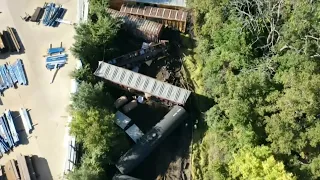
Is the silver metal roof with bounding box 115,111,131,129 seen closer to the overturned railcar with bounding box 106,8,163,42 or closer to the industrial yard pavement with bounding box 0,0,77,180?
the industrial yard pavement with bounding box 0,0,77,180

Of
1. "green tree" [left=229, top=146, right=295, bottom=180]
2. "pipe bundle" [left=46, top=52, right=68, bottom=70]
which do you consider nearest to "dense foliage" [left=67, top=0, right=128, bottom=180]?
"pipe bundle" [left=46, top=52, right=68, bottom=70]

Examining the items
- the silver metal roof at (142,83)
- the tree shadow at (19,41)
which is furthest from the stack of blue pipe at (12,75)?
the silver metal roof at (142,83)

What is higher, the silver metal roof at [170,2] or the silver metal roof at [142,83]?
the silver metal roof at [170,2]

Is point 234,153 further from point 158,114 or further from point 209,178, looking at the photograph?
point 158,114

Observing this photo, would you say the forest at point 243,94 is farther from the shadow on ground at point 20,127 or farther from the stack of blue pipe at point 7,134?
the stack of blue pipe at point 7,134

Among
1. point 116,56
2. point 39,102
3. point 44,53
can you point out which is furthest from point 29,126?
point 116,56
